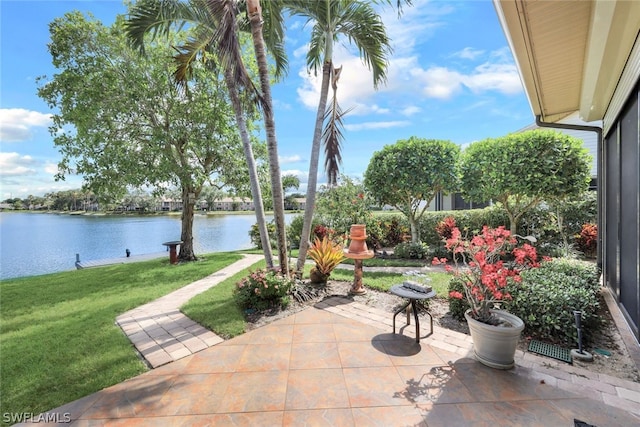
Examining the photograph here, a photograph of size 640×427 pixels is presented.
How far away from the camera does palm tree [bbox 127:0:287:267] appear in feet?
13.8

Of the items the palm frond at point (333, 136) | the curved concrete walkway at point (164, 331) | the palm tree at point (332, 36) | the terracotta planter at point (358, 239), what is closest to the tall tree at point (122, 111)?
the palm tree at point (332, 36)

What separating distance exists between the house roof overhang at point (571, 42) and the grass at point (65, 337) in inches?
198

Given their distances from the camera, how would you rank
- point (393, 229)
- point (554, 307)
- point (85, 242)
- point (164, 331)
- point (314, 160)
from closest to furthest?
1. point (554, 307)
2. point (164, 331)
3. point (314, 160)
4. point (393, 229)
5. point (85, 242)

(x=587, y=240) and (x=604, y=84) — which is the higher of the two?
(x=604, y=84)

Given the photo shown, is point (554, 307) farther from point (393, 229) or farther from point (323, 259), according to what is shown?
point (393, 229)

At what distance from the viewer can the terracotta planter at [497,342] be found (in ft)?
8.71

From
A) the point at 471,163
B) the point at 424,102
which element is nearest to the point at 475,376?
the point at 471,163

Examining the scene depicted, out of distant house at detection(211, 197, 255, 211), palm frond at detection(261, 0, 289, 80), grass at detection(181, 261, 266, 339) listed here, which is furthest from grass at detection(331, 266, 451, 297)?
palm frond at detection(261, 0, 289, 80)

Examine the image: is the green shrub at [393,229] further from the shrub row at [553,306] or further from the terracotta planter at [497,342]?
the terracotta planter at [497,342]

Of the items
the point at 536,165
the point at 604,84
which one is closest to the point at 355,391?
the point at 604,84

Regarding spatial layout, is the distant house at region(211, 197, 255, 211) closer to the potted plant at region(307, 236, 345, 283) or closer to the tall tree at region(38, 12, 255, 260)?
the potted plant at region(307, 236, 345, 283)

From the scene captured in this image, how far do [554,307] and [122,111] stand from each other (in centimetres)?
1057

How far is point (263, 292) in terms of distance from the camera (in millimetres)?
4430

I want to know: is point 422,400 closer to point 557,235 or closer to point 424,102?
point 557,235
